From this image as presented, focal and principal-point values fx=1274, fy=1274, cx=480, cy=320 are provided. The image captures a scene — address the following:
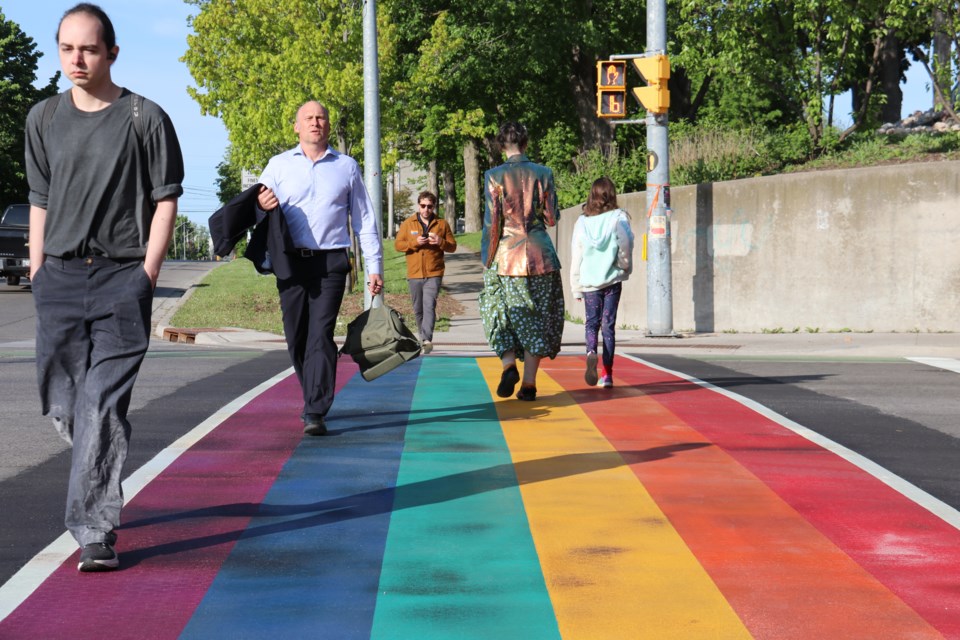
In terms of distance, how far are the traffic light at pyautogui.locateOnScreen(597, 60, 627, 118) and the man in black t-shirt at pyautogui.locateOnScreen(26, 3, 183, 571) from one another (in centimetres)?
1288

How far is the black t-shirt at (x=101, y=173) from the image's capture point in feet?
15.7

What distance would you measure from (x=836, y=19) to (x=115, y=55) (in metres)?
16.6

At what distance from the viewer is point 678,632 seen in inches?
161

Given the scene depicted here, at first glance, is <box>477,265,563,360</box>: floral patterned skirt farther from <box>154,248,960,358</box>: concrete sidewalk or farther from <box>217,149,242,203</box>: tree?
Answer: <box>217,149,242,203</box>: tree

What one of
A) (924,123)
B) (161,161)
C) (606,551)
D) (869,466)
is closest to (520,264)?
(869,466)

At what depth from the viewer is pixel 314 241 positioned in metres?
7.67

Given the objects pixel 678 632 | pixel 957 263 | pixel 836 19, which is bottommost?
pixel 678 632

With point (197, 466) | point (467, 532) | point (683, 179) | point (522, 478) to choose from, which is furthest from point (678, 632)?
point (683, 179)

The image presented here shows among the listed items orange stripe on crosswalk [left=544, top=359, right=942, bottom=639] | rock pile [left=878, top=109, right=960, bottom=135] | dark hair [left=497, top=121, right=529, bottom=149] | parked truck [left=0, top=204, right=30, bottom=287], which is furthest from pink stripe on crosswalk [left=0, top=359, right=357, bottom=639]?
parked truck [left=0, top=204, right=30, bottom=287]

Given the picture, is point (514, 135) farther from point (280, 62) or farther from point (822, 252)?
point (280, 62)

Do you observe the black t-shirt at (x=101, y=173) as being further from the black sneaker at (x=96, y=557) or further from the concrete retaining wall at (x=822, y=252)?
the concrete retaining wall at (x=822, y=252)

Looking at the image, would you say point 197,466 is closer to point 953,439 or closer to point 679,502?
point 679,502

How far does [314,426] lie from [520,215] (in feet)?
8.03

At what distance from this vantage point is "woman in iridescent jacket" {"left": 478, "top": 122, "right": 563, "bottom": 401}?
939 cm
